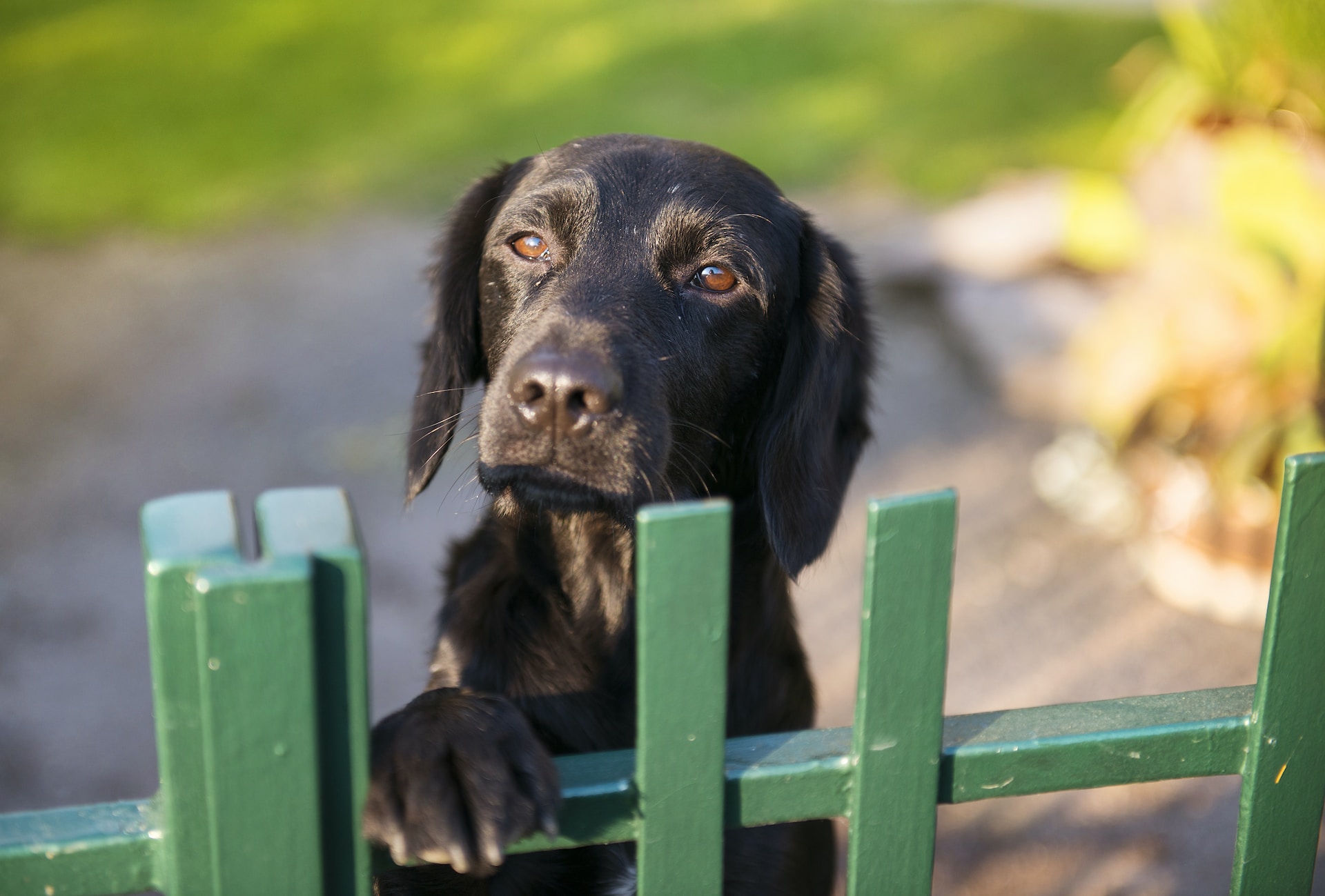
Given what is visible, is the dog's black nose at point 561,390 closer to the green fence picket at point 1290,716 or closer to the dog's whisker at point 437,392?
the dog's whisker at point 437,392

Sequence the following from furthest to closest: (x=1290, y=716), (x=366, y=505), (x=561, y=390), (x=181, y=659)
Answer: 1. (x=366, y=505)
2. (x=561, y=390)
3. (x=1290, y=716)
4. (x=181, y=659)

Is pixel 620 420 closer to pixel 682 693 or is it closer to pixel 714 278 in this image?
pixel 714 278

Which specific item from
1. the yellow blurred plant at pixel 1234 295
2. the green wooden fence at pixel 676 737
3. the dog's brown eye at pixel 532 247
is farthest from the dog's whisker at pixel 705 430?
the yellow blurred plant at pixel 1234 295

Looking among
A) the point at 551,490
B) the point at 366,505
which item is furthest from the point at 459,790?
the point at 366,505

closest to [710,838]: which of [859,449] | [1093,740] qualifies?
[1093,740]

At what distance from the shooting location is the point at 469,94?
10.4m

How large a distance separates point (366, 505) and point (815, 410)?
3.20 meters

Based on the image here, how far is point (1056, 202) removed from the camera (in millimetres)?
7449

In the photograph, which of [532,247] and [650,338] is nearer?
[650,338]

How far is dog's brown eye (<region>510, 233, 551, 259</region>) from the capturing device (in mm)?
2537

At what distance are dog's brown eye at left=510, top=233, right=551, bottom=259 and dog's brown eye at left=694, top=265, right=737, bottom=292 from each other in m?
0.33

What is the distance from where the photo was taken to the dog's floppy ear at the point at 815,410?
7.97 feet

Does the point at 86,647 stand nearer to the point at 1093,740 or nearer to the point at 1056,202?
the point at 1093,740

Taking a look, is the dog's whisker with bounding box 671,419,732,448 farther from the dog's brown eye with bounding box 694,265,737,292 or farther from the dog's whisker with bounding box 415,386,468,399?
the dog's whisker with bounding box 415,386,468,399
